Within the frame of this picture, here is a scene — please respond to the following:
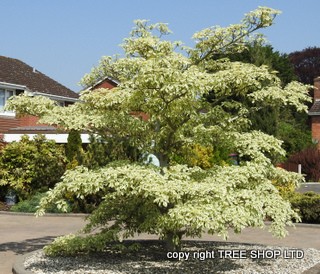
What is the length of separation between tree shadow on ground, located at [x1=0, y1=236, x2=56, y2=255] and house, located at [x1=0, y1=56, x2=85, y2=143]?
1406 centimetres

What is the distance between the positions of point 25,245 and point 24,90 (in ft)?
66.8

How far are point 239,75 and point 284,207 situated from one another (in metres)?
2.20

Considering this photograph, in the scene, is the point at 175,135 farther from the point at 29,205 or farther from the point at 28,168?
the point at 28,168

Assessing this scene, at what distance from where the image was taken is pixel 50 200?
8.84m

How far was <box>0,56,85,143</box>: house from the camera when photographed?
29.2 m

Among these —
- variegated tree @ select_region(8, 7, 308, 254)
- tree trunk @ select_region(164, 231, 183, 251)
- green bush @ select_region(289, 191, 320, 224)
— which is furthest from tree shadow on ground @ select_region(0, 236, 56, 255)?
green bush @ select_region(289, 191, 320, 224)

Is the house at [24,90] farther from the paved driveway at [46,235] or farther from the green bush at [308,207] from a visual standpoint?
the green bush at [308,207]

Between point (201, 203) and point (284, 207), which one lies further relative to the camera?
point (284, 207)

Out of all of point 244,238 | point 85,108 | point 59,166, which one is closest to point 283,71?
point 59,166

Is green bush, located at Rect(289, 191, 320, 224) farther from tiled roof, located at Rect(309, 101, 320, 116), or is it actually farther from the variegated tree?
tiled roof, located at Rect(309, 101, 320, 116)

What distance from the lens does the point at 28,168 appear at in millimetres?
20688

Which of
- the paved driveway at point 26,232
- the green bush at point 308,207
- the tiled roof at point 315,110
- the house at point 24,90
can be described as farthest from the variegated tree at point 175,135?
the tiled roof at point 315,110

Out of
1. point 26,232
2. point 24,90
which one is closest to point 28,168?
point 26,232

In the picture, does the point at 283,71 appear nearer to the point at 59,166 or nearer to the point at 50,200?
the point at 59,166
